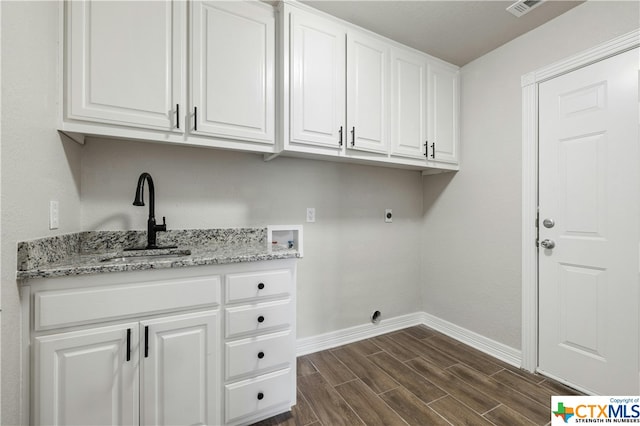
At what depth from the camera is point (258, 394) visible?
1458 millimetres

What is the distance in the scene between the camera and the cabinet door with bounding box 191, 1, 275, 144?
155 centimetres

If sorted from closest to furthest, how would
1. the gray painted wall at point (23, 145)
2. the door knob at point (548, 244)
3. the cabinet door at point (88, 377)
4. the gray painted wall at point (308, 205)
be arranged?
the gray painted wall at point (23, 145) < the cabinet door at point (88, 377) < the gray painted wall at point (308, 205) < the door knob at point (548, 244)

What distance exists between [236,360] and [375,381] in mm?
1029

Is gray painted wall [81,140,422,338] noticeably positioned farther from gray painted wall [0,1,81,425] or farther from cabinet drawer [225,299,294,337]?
cabinet drawer [225,299,294,337]

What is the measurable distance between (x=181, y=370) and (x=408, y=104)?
7.72 feet

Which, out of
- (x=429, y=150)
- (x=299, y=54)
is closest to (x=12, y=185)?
(x=299, y=54)

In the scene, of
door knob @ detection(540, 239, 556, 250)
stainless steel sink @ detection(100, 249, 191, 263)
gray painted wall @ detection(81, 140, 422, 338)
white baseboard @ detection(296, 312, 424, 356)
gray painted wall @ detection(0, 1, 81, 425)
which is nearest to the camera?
gray painted wall @ detection(0, 1, 81, 425)

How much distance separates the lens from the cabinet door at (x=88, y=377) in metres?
1.07

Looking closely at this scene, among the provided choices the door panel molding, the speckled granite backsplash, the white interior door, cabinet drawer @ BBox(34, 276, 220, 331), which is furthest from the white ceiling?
cabinet drawer @ BBox(34, 276, 220, 331)

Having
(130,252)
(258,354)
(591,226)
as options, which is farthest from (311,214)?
(591,226)

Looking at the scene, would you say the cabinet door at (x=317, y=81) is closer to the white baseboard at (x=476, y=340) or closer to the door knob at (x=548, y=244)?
the door knob at (x=548, y=244)

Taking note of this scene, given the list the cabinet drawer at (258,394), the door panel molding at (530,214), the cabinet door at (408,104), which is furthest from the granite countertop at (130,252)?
the door panel molding at (530,214)

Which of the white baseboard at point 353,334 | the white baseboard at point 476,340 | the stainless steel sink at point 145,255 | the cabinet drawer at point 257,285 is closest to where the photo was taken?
the cabinet drawer at point 257,285

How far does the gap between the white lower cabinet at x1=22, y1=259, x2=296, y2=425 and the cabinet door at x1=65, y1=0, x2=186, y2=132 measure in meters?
0.84
